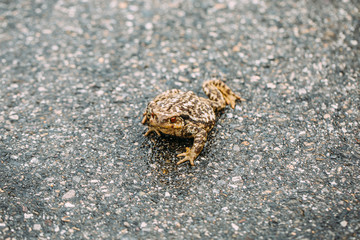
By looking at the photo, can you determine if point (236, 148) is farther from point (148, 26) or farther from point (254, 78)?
point (148, 26)

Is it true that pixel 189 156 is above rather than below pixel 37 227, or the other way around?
above

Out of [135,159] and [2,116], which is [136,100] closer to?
[135,159]

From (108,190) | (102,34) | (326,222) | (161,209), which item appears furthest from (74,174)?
(102,34)

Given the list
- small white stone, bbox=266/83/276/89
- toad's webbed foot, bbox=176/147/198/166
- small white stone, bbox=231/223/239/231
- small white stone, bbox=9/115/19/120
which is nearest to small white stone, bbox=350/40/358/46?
small white stone, bbox=266/83/276/89

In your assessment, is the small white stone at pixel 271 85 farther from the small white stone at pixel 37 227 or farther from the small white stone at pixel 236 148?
the small white stone at pixel 37 227

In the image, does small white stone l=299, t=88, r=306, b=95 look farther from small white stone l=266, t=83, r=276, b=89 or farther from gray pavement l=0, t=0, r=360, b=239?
small white stone l=266, t=83, r=276, b=89

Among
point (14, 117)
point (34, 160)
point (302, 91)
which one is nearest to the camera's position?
point (34, 160)

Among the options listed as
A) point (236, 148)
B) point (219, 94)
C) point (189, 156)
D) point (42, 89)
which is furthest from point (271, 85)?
point (42, 89)
